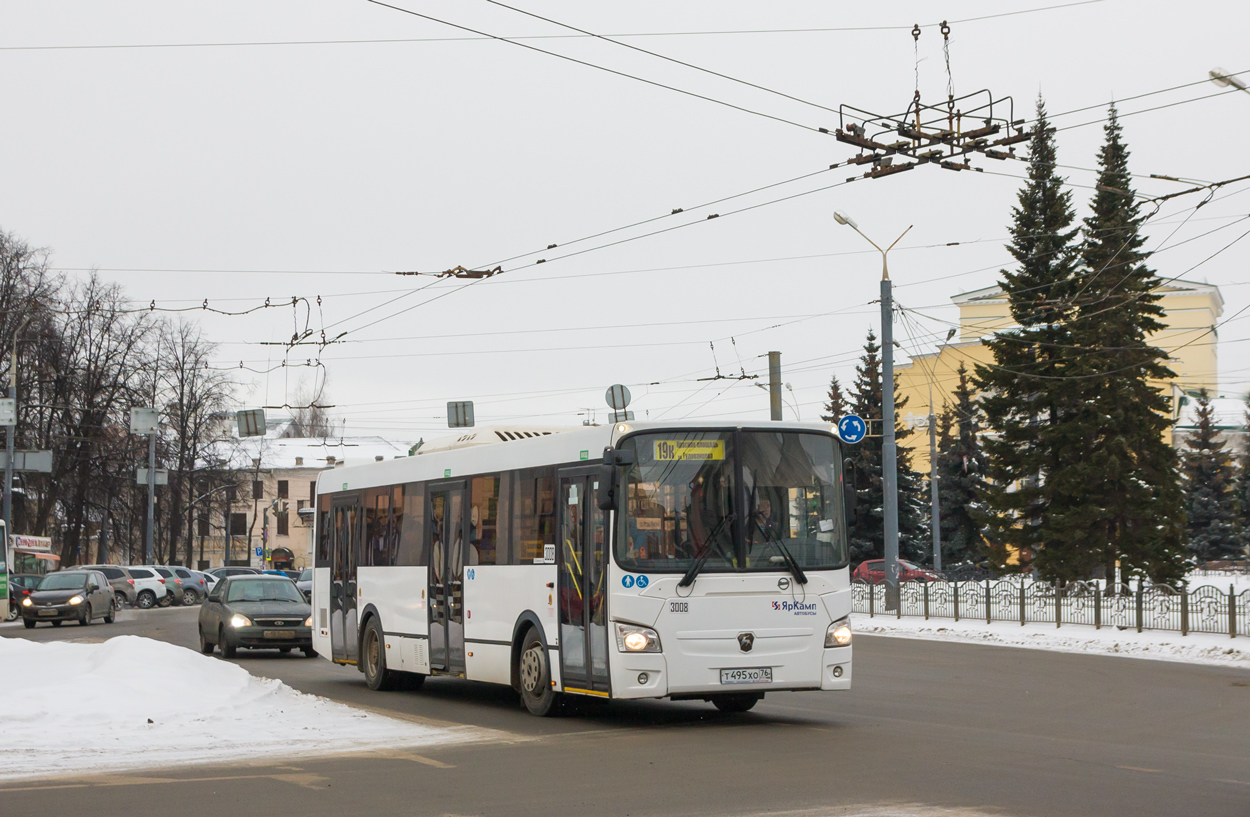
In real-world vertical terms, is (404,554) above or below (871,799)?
above

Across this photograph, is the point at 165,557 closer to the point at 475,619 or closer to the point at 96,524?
the point at 96,524

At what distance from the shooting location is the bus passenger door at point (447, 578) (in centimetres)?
1572

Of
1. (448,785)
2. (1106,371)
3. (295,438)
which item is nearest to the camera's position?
(448,785)

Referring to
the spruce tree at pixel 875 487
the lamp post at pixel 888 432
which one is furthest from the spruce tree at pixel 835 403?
the lamp post at pixel 888 432

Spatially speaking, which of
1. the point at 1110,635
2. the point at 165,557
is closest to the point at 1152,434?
the point at 1110,635

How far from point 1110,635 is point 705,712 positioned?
15.2 m

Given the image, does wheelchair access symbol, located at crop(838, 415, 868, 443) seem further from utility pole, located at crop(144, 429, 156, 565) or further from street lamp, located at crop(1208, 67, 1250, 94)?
utility pole, located at crop(144, 429, 156, 565)

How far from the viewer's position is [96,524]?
203 ft

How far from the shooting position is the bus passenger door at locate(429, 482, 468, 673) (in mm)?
15719

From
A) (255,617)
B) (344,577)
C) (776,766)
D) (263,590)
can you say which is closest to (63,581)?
(263,590)

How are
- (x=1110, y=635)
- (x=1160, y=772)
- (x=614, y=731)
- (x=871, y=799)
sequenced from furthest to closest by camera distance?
(x=1110, y=635) < (x=614, y=731) < (x=1160, y=772) < (x=871, y=799)

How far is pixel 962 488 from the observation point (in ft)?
211

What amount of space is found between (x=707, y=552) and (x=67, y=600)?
1142 inches

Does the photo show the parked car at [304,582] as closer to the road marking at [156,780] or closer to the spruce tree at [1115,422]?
the spruce tree at [1115,422]
